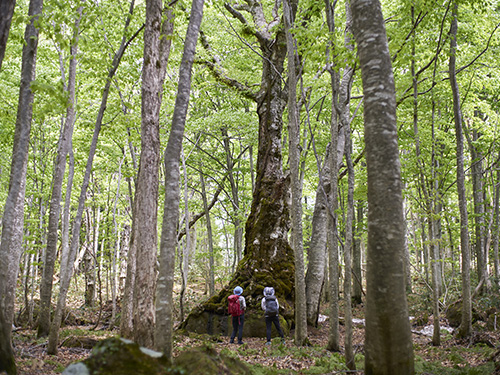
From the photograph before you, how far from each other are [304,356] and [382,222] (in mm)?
4096

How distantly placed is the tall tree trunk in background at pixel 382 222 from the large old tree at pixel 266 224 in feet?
19.7

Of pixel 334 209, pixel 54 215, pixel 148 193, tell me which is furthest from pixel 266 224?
pixel 54 215

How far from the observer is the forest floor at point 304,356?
189 inches

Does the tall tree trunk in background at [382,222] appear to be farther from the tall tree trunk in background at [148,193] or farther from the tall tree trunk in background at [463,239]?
the tall tree trunk in background at [463,239]

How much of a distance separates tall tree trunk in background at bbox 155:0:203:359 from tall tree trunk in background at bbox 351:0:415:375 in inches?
89.0

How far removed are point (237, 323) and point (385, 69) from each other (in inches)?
294

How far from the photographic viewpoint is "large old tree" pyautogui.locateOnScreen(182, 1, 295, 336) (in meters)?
9.83

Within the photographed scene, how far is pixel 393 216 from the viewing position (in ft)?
10.9

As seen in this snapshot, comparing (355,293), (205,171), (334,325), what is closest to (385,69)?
(334,325)

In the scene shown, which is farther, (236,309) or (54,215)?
(236,309)

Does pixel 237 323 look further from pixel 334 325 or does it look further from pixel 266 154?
pixel 266 154

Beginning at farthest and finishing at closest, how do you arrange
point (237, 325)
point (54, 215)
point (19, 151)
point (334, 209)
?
point (237, 325) < point (54, 215) < point (334, 209) < point (19, 151)

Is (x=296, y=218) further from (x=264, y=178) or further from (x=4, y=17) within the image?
(x=4, y=17)

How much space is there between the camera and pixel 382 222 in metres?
3.36
